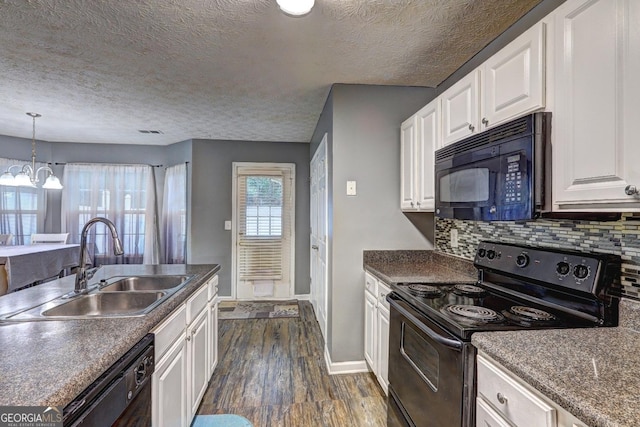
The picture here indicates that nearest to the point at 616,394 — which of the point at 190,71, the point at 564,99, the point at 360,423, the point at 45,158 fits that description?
the point at 564,99

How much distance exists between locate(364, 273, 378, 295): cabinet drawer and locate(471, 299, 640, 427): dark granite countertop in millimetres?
1196

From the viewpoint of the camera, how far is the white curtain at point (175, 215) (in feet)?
15.3

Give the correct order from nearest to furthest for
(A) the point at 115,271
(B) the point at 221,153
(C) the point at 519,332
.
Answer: (C) the point at 519,332 → (A) the point at 115,271 → (B) the point at 221,153

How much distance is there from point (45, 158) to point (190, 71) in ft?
13.2

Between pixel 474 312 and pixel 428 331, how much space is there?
8.1 inches

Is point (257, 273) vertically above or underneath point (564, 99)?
underneath

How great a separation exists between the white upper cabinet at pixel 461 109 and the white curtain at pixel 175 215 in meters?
3.79

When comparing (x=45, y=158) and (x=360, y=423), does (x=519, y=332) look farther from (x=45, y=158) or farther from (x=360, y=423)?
(x=45, y=158)

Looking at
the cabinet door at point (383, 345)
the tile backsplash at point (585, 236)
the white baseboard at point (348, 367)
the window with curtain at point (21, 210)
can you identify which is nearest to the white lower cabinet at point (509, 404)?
the tile backsplash at point (585, 236)

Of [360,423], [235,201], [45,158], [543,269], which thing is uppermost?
[45,158]

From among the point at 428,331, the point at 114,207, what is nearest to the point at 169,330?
the point at 428,331

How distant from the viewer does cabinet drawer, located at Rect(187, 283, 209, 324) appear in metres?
1.76

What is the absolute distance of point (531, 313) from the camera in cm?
132

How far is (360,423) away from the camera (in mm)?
1944
